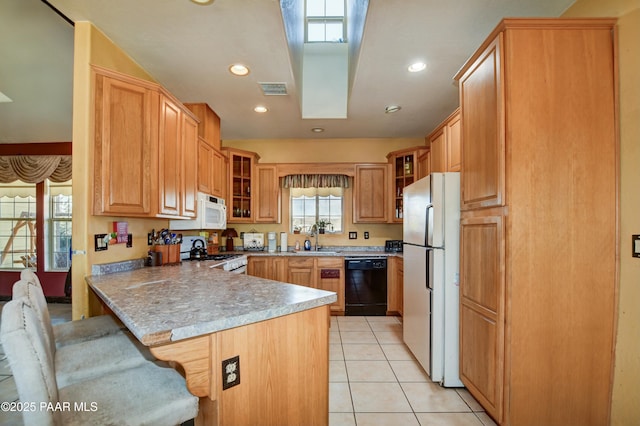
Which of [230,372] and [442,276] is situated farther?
[442,276]

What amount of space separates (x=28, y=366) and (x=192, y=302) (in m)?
0.57

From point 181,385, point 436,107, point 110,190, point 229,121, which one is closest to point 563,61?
point 436,107

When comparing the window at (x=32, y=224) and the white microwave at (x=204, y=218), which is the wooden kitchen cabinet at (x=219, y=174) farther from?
the window at (x=32, y=224)

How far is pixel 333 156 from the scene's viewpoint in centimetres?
475

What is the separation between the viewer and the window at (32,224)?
4.80 meters

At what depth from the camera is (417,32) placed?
2086mm

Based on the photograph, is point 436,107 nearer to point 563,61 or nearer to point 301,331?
point 563,61

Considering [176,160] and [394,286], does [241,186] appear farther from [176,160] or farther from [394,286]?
[394,286]

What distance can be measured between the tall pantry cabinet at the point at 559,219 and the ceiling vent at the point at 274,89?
6.50ft

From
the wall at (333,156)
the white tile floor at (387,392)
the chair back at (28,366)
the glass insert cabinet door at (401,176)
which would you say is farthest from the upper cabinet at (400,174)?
the chair back at (28,366)

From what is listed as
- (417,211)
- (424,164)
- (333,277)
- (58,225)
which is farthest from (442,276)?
(58,225)

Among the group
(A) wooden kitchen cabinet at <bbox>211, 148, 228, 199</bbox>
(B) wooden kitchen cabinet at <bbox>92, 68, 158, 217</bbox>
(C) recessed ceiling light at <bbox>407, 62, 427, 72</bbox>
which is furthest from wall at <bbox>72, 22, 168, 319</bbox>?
(C) recessed ceiling light at <bbox>407, 62, 427, 72</bbox>

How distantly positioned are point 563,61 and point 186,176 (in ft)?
9.68

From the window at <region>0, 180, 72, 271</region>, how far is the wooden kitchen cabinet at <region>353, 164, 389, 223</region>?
16.1 ft
